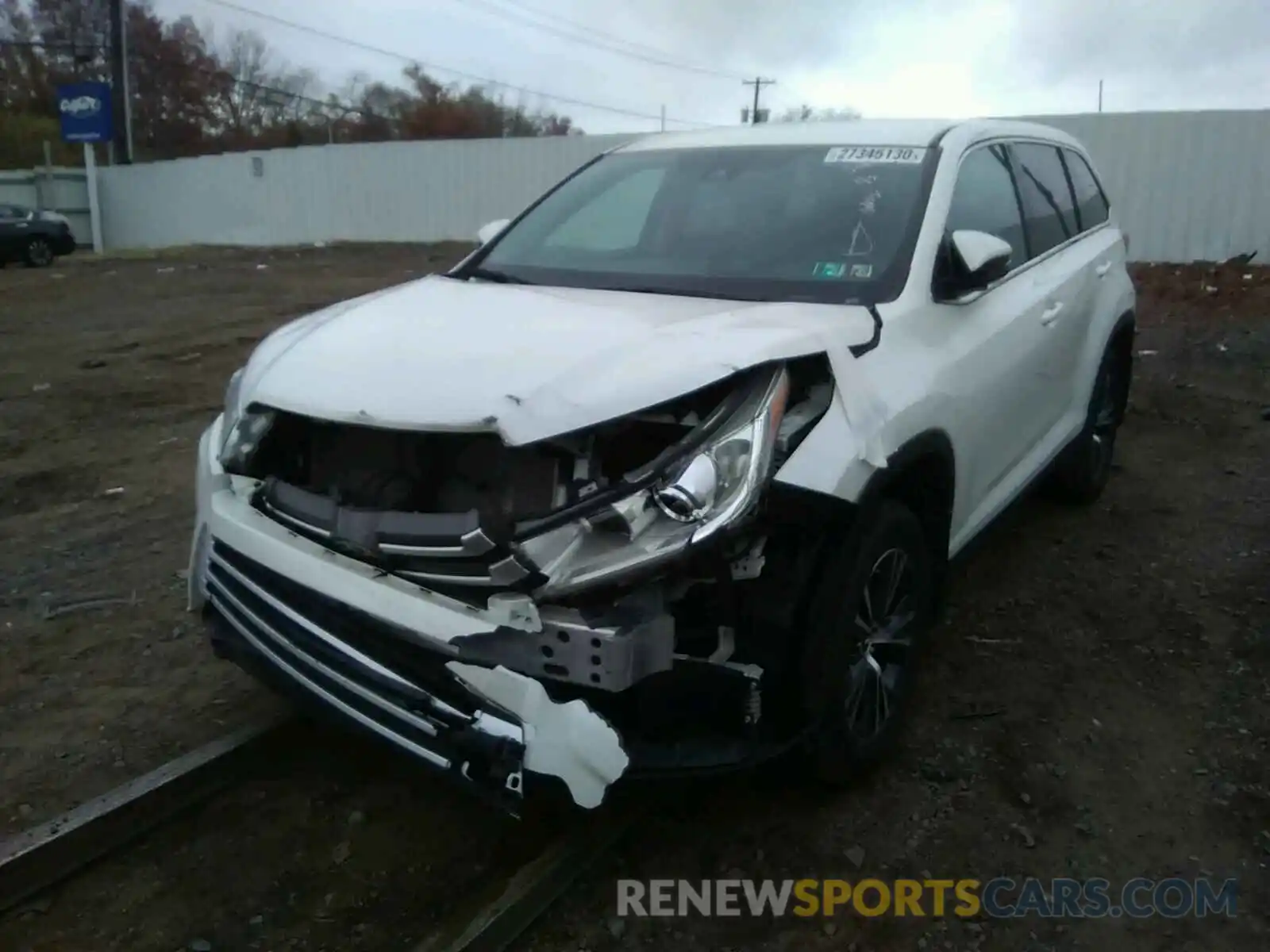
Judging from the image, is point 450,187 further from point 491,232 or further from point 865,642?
point 865,642

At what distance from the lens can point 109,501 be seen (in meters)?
5.54

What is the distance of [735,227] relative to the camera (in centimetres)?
369

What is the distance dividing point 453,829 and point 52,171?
3299cm

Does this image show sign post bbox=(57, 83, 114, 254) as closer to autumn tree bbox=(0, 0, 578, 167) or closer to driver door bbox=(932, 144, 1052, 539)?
autumn tree bbox=(0, 0, 578, 167)

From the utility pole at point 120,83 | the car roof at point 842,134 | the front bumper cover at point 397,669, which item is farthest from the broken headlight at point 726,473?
the utility pole at point 120,83

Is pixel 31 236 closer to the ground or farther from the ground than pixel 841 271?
closer to the ground

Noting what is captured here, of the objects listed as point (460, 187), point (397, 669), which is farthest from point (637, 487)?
point (460, 187)

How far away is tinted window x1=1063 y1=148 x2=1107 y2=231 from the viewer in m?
5.21

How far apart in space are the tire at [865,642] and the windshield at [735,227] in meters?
0.76

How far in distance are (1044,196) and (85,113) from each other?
100 ft

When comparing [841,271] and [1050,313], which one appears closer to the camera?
[841,271]

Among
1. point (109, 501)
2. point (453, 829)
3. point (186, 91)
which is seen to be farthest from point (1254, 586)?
point (186, 91)

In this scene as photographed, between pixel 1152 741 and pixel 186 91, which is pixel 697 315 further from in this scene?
pixel 186 91

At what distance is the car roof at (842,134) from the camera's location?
3.89m
